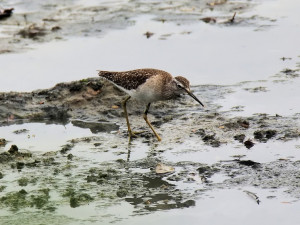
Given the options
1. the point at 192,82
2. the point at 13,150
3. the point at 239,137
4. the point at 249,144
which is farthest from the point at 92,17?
the point at 249,144

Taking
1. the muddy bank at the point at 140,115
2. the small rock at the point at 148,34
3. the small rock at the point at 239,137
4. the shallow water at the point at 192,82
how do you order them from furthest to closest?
the small rock at the point at 148,34, the muddy bank at the point at 140,115, the small rock at the point at 239,137, the shallow water at the point at 192,82

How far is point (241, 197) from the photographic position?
7.93 meters

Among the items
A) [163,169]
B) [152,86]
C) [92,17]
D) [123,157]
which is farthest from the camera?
[92,17]

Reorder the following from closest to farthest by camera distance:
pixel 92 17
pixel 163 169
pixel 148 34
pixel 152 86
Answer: pixel 163 169
pixel 152 86
pixel 148 34
pixel 92 17

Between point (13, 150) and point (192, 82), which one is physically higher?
point (192, 82)

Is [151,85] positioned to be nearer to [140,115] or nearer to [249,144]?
[140,115]

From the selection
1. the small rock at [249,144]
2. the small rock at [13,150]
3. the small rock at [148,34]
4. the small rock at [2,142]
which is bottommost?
the small rock at [2,142]

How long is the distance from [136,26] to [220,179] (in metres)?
7.62

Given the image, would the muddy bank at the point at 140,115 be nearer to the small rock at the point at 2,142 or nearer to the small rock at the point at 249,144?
the small rock at the point at 249,144

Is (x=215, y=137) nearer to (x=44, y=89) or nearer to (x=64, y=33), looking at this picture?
(x=44, y=89)

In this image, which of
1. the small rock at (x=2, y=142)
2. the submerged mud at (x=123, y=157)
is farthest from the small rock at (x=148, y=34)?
the small rock at (x=2, y=142)

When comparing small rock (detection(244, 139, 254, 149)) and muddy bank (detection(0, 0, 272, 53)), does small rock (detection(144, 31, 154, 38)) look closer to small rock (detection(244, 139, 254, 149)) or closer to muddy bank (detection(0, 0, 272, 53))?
muddy bank (detection(0, 0, 272, 53))

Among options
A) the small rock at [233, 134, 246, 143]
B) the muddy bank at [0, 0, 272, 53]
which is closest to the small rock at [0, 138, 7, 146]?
the small rock at [233, 134, 246, 143]

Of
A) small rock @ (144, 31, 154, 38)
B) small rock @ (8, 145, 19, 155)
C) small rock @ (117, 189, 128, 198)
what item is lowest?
small rock @ (117, 189, 128, 198)
